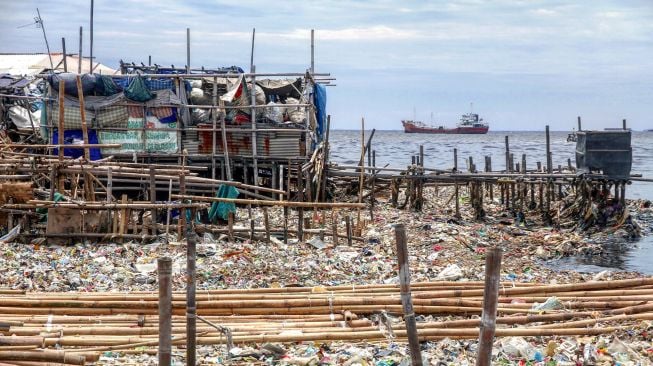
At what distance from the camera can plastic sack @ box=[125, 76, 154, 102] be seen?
23.6 meters

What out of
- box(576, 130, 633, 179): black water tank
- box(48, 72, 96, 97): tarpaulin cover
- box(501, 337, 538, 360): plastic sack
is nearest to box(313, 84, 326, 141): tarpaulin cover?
box(48, 72, 96, 97): tarpaulin cover

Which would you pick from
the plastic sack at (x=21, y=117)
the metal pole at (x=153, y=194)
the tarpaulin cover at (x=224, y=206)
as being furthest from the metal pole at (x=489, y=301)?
the plastic sack at (x=21, y=117)

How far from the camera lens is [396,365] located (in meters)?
8.91

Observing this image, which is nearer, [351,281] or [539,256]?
[351,281]

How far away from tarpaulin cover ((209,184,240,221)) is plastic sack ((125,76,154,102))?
24.3 feet

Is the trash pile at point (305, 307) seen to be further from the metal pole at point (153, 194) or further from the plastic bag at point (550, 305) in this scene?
the metal pole at point (153, 194)

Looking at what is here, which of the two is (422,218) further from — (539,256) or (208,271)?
(208,271)

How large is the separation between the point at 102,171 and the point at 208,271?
479 cm

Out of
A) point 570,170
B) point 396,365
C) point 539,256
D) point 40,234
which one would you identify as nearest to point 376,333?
point 396,365

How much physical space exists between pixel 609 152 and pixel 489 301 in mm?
16808

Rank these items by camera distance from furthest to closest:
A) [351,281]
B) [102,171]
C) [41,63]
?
[41,63] < [102,171] < [351,281]

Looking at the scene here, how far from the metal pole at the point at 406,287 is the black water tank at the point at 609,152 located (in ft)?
51.5

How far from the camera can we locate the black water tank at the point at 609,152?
22156 millimetres

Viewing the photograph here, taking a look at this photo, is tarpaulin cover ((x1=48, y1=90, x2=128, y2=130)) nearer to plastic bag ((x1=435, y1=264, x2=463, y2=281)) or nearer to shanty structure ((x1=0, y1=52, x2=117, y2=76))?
shanty structure ((x1=0, y1=52, x2=117, y2=76))
